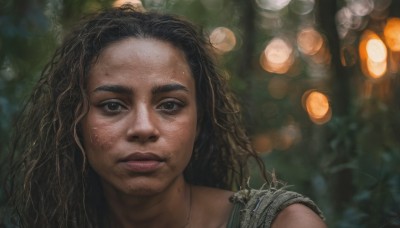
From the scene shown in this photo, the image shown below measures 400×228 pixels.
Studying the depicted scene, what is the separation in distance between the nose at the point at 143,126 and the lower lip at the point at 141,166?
89 millimetres

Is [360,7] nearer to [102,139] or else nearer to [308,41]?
[102,139]

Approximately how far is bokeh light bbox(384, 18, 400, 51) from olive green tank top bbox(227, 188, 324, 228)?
268cm

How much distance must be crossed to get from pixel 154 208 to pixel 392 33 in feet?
11.0

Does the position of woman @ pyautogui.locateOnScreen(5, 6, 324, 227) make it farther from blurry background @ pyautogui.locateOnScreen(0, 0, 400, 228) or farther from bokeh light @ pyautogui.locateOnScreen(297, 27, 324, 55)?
bokeh light @ pyautogui.locateOnScreen(297, 27, 324, 55)

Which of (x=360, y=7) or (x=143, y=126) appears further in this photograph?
(x=360, y=7)

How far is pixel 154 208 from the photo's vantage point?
2.80 meters

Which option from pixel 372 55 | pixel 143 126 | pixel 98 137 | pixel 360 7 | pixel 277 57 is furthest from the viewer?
pixel 277 57

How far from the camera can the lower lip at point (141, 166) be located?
99.3 inches

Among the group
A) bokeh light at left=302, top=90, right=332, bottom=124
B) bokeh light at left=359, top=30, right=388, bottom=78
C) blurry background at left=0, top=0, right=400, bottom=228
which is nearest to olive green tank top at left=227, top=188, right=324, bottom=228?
blurry background at left=0, top=0, right=400, bottom=228

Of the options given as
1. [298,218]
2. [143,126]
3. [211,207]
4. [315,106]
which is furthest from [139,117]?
[315,106]

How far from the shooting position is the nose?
2.51 m

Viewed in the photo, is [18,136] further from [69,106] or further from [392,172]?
[392,172]

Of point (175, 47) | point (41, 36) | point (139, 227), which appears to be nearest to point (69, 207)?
point (139, 227)

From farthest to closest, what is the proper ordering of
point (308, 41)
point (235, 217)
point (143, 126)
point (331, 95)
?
point (308, 41) < point (331, 95) < point (235, 217) < point (143, 126)
